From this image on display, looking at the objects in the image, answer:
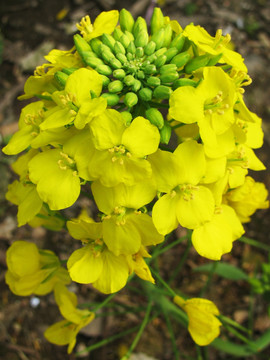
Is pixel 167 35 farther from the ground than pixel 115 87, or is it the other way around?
pixel 167 35

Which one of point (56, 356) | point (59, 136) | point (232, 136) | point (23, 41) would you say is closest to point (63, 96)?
point (59, 136)

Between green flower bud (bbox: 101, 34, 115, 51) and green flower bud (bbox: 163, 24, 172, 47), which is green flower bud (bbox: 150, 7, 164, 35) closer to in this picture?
green flower bud (bbox: 163, 24, 172, 47)

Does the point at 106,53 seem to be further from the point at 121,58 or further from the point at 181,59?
the point at 181,59

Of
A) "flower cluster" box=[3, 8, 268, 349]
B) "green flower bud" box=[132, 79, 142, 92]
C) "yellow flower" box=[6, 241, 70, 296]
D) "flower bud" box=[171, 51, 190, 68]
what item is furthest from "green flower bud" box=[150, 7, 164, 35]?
"yellow flower" box=[6, 241, 70, 296]

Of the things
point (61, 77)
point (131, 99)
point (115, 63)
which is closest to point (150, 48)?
point (115, 63)

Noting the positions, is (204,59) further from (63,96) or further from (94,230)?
(94,230)

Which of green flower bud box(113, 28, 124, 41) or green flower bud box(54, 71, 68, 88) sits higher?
green flower bud box(113, 28, 124, 41)
